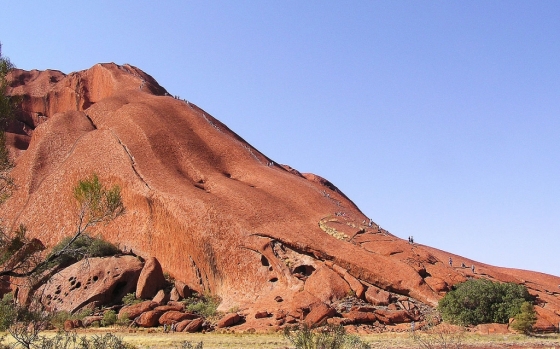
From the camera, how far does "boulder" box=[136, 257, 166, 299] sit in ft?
110

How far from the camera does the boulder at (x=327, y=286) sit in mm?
30609

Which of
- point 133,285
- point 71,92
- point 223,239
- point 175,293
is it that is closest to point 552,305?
point 223,239

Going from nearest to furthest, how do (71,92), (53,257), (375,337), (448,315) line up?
1. (53,257)
2. (375,337)
3. (448,315)
4. (71,92)

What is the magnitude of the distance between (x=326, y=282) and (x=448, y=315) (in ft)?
22.5

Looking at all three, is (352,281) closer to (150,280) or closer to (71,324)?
(150,280)

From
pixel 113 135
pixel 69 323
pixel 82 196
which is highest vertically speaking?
pixel 113 135

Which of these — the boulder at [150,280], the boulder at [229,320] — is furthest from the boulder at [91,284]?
the boulder at [229,320]

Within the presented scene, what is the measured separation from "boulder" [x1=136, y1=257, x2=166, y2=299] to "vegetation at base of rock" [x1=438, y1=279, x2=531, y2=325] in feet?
56.0

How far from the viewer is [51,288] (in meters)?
34.7

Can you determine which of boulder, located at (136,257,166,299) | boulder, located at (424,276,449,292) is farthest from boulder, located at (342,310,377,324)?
boulder, located at (136,257,166,299)

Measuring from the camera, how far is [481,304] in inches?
1110

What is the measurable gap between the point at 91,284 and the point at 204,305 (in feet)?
23.5

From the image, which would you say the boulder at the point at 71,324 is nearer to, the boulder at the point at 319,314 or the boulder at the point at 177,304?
the boulder at the point at 177,304

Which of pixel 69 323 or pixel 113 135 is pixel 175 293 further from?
pixel 113 135
